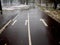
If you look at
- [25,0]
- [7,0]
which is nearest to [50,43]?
[25,0]

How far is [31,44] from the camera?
11328mm

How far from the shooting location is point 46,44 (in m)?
11.3

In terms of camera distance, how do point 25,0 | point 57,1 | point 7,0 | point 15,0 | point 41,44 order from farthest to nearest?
point 15,0, point 7,0, point 25,0, point 57,1, point 41,44

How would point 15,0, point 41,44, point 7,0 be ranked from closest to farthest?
1. point 41,44
2. point 7,0
3. point 15,0

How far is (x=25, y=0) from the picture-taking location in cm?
10538

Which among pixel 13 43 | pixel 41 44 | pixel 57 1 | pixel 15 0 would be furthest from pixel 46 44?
pixel 15 0

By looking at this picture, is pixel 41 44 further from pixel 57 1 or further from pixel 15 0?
pixel 15 0

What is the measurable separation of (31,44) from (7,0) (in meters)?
116

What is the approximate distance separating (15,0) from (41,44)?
5911 inches

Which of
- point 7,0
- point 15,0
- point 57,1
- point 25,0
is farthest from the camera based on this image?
point 15,0

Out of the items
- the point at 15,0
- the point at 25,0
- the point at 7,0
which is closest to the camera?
the point at 25,0

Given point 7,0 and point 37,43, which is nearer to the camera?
point 37,43

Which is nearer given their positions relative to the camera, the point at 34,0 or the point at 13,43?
the point at 13,43

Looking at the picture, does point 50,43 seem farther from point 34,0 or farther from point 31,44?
point 34,0
